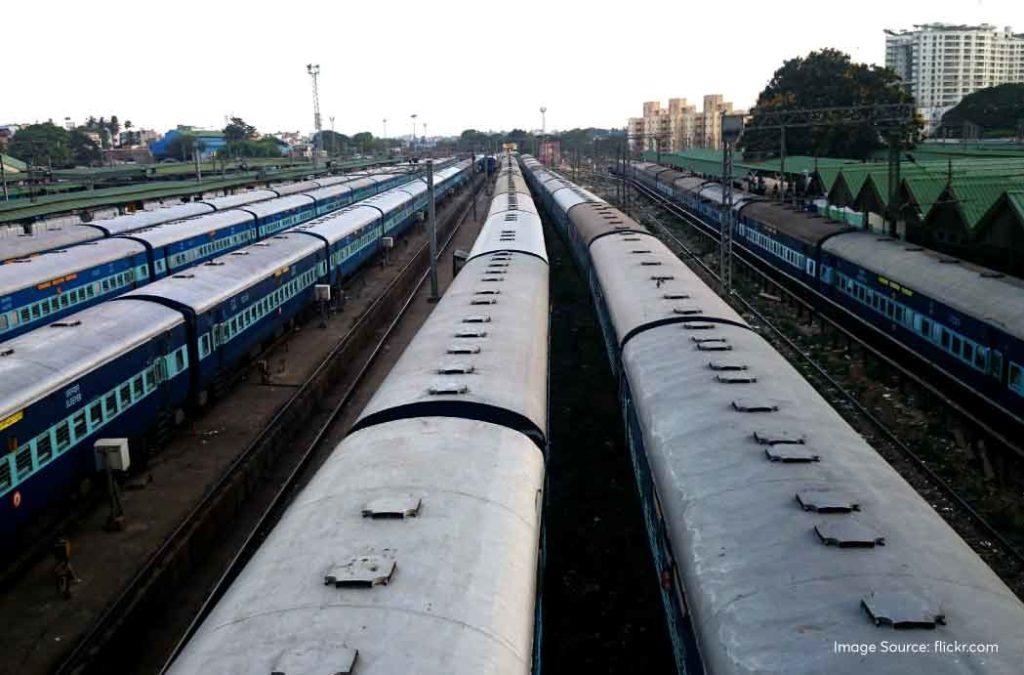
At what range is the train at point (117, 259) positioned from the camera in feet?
85.1

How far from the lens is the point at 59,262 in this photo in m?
28.6

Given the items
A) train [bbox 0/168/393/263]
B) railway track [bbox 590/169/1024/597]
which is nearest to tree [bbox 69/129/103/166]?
train [bbox 0/168/393/263]

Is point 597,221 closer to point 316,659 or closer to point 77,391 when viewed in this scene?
point 77,391

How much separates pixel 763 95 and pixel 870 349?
2888 inches

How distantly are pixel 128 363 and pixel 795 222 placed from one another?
30.7 metres

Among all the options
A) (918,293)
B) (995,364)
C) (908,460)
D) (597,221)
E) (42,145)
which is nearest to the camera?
(995,364)

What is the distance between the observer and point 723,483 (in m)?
10.2

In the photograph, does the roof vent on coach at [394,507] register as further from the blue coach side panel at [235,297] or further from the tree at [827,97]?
the tree at [827,97]

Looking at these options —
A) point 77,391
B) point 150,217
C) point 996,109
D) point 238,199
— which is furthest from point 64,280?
point 996,109

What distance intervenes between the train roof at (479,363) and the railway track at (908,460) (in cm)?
925

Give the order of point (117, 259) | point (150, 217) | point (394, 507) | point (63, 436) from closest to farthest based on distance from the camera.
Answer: point (394, 507), point (63, 436), point (117, 259), point (150, 217)

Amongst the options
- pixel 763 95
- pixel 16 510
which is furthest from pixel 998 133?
pixel 16 510

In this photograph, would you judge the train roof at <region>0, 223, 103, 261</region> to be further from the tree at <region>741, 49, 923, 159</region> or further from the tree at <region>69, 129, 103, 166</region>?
the tree at <region>69, 129, 103, 166</region>

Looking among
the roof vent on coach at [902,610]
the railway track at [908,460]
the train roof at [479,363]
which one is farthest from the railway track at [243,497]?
the railway track at [908,460]
